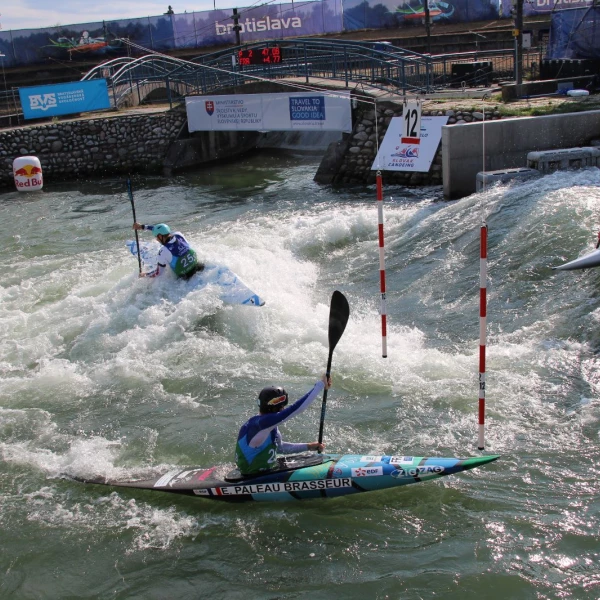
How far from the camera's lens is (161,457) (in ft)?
21.9

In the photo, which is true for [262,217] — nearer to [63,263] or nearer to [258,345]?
[63,263]

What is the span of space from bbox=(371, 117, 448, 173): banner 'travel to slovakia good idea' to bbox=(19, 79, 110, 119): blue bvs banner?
10574 millimetres

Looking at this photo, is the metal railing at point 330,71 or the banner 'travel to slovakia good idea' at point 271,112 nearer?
the banner 'travel to slovakia good idea' at point 271,112

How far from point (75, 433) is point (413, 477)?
358cm

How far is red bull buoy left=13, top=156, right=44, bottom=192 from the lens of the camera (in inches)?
774

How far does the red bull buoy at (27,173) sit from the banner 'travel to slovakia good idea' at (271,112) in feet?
15.0

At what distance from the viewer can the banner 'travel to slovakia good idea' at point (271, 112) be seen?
17.7 metres

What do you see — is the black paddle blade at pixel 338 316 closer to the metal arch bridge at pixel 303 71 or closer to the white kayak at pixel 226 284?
the white kayak at pixel 226 284

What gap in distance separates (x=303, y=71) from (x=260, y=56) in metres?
1.36

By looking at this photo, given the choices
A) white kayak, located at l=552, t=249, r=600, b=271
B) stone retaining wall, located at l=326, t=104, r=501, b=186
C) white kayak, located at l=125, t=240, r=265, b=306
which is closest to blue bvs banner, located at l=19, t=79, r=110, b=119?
stone retaining wall, located at l=326, t=104, r=501, b=186

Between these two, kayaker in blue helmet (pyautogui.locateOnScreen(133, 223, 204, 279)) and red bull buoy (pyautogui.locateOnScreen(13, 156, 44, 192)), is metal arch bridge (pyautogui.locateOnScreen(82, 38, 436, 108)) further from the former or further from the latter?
kayaker in blue helmet (pyautogui.locateOnScreen(133, 223, 204, 279))

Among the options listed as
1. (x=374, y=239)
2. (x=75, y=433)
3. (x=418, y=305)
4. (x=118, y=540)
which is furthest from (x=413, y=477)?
(x=374, y=239)

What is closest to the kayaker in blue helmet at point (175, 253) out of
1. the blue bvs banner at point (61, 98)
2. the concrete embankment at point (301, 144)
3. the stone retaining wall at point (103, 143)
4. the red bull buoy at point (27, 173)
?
the concrete embankment at point (301, 144)

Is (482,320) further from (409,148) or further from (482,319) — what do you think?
(409,148)
